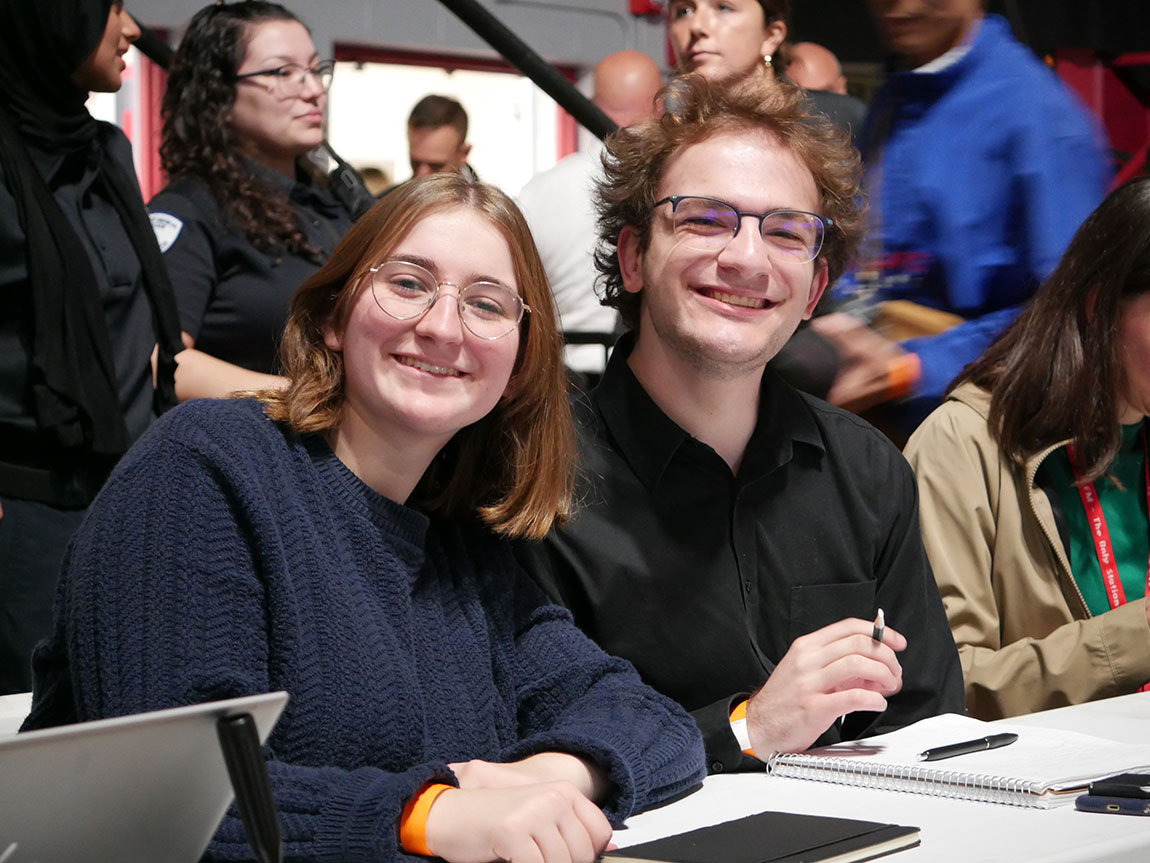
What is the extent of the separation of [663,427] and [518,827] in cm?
82

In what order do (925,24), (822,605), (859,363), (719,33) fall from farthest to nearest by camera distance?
1. (719,33)
2. (925,24)
3. (859,363)
4. (822,605)

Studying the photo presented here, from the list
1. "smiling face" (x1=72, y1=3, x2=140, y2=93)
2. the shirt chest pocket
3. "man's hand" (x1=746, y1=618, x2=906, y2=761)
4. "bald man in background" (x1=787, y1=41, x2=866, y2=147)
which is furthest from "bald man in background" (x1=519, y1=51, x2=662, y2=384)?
"man's hand" (x1=746, y1=618, x2=906, y2=761)

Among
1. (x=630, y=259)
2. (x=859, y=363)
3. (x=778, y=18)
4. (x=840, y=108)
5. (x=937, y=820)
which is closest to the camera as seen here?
(x=937, y=820)

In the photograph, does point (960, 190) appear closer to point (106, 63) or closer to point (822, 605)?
point (822, 605)

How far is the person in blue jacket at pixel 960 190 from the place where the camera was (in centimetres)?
250

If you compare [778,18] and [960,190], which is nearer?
[960,190]

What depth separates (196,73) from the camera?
2867 mm

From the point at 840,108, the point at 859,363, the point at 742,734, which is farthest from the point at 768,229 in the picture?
the point at 840,108

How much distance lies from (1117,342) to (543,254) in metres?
1.85

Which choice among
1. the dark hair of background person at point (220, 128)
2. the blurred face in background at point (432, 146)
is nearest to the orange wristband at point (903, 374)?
the dark hair of background person at point (220, 128)

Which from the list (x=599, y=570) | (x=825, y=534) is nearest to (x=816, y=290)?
(x=825, y=534)

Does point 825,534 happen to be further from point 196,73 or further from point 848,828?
point 196,73

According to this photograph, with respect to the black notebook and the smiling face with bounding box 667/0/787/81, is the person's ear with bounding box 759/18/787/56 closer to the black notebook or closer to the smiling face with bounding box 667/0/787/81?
the smiling face with bounding box 667/0/787/81

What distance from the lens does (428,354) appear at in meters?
1.53
